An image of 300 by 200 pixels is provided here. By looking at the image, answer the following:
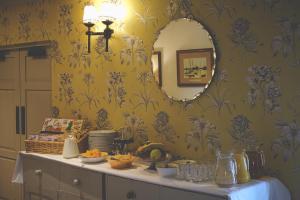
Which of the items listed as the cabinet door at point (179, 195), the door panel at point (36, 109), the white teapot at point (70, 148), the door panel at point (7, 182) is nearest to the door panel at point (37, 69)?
the door panel at point (36, 109)

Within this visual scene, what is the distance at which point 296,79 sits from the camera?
2330 mm

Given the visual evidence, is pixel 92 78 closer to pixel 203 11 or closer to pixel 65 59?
pixel 65 59

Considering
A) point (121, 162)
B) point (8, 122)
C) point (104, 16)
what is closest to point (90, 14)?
point (104, 16)

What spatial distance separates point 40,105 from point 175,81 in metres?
1.83

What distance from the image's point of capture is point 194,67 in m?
2.77

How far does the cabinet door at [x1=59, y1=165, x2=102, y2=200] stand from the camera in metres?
2.71

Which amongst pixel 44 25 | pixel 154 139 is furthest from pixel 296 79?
pixel 44 25

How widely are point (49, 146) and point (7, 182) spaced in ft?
5.29

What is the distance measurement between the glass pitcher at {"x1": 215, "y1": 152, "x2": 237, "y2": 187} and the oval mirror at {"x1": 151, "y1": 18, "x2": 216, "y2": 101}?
2.10 feet

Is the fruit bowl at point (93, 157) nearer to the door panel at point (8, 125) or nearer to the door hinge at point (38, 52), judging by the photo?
the door hinge at point (38, 52)

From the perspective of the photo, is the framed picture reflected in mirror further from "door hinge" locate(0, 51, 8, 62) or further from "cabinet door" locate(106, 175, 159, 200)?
"door hinge" locate(0, 51, 8, 62)

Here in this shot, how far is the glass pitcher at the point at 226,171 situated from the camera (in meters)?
2.19

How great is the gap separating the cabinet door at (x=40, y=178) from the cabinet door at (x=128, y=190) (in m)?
0.60

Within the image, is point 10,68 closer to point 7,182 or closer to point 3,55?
point 3,55
